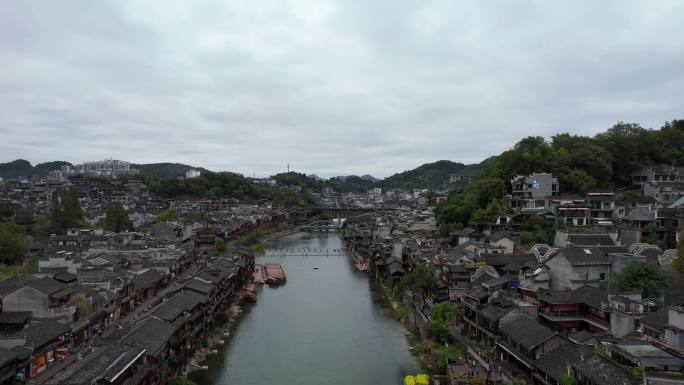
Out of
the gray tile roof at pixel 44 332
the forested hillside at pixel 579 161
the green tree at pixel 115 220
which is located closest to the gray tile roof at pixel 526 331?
A: the gray tile roof at pixel 44 332

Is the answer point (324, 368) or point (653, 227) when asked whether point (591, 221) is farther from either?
Result: point (324, 368)

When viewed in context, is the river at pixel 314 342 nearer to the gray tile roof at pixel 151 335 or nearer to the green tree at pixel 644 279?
the gray tile roof at pixel 151 335

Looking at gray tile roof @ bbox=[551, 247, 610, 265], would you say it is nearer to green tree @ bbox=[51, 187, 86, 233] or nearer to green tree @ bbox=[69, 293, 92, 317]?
green tree @ bbox=[69, 293, 92, 317]

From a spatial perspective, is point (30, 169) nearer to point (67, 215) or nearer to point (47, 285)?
point (67, 215)

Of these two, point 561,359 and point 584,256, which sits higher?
point 584,256

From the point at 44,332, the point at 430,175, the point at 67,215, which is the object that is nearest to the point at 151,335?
the point at 44,332

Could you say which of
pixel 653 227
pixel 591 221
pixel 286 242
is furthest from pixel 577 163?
pixel 286 242

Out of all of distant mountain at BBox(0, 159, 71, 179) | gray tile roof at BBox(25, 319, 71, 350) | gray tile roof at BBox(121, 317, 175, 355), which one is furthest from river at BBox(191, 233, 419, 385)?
distant mountain at BBox(0, 159, 71, 179)
